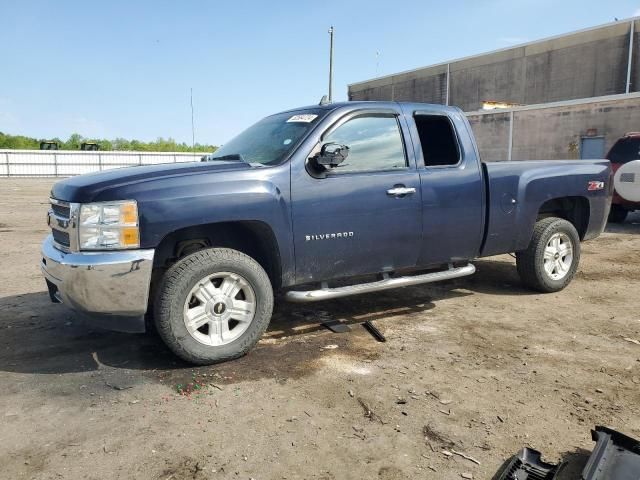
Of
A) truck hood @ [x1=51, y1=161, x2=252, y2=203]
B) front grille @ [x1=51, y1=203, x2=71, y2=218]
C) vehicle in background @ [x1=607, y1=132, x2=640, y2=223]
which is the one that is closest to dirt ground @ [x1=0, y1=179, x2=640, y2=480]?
front grille @ [x1=51, y1=203, x2=71, y2=218]

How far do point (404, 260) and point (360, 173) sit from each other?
2.87 ft

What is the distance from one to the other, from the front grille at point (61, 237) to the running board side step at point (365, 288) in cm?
162

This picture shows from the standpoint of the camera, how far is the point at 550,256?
5.82 meters

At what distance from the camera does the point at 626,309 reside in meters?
5.26

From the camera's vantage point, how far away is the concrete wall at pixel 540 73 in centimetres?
2967

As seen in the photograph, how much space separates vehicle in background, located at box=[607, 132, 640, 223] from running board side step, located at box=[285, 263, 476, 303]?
6.22 metres

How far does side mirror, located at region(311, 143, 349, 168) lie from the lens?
3975mm

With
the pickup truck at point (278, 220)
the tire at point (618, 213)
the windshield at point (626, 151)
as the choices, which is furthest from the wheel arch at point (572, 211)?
the tire at point (618, 213)

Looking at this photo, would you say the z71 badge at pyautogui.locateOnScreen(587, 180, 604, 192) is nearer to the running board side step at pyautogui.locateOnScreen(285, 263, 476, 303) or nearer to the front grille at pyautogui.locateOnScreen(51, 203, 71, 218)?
the running board side step at pyautogui.locateOnScreen(285, 263, 476, 303)

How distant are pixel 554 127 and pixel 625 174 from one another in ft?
37.1

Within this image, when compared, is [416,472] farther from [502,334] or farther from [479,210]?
[479,210]

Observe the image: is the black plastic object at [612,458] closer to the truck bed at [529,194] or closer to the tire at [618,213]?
the truck bed at [529,194]

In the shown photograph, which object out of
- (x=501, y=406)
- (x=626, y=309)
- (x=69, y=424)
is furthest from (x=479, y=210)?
(x=69, y=424)

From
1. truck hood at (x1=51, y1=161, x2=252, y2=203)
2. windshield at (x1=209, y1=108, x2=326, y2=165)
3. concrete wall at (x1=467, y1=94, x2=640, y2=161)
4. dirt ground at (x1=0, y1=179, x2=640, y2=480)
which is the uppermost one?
concrete wall at (x1=467, y1=94, x2=640, y2=161)
